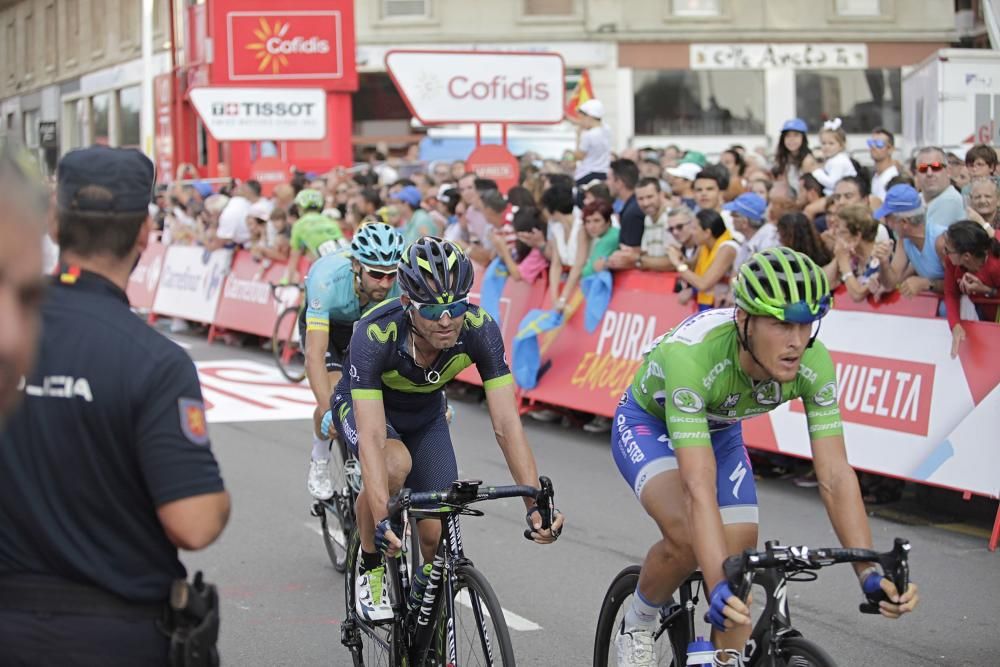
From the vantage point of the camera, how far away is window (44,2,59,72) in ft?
174

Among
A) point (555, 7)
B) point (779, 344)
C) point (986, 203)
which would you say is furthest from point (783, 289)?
point (555, 7)

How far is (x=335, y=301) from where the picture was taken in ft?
24.7

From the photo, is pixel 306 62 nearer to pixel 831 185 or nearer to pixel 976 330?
pixel 831 185

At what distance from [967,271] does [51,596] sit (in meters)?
6.93

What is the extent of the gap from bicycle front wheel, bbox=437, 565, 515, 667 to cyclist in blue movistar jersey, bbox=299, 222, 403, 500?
2.39 meters

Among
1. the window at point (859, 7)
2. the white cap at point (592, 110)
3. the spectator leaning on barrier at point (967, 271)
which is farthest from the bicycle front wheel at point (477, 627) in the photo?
the window at point (859, 7)

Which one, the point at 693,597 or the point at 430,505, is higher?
the point at 430,505

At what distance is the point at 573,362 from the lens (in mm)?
12344

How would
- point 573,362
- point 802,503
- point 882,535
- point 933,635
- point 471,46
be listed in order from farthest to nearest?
point 471,46 < point 573,362 < point 802,503 < point 882,535 < point 933,635

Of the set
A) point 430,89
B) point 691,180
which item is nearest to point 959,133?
point 691,180

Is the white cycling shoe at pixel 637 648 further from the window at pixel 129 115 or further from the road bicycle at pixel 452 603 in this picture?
the window at pixel 129 115

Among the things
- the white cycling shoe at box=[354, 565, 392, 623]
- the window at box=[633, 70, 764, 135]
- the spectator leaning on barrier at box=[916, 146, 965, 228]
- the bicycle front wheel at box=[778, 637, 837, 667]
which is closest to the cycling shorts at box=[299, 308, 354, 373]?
the white cycling shoe at box=[354, 565, 392, 623]

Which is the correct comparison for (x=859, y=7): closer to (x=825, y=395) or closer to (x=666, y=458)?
(x=666, y=458)

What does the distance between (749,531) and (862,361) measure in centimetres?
502
